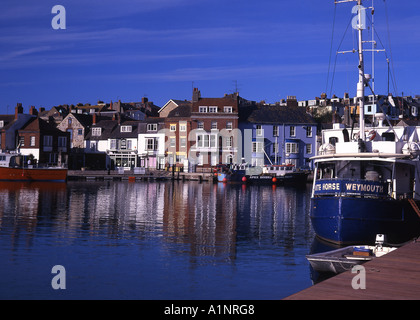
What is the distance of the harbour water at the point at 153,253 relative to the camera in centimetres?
1659

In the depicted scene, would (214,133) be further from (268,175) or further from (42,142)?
(42,142)

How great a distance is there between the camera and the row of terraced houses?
320 feet

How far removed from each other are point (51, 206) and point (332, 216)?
24.1 m

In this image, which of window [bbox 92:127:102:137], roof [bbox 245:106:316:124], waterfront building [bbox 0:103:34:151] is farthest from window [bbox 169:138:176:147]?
waterfront building [bbox 0:103:34:151]

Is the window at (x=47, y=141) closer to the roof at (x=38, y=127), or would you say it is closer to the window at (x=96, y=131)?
the roof at (x=38, y=127)

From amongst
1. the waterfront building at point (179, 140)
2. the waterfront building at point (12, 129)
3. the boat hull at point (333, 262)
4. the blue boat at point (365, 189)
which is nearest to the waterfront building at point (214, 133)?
the waterfront building at point (179, 140)

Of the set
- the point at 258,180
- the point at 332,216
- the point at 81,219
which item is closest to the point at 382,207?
the point at 332,216

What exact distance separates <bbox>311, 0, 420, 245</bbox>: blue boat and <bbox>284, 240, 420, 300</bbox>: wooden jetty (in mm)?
6134

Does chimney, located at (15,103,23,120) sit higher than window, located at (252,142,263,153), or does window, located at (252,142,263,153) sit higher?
chimney, located at (15,103,23,120)

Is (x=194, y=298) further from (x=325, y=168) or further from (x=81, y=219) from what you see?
(x=81, y=219)

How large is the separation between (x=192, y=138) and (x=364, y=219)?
2985 inches

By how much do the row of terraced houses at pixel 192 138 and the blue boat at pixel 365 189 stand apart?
68.8 meters

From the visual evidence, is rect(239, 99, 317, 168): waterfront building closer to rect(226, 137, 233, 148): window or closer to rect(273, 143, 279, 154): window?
rect(273, 143, 279, 154): window

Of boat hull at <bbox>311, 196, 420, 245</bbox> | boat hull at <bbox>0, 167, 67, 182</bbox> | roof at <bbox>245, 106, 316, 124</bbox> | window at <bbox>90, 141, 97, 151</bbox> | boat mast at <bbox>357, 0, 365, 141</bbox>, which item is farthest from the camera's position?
window at <bbox>90, 141, 97, 151</bbox>
